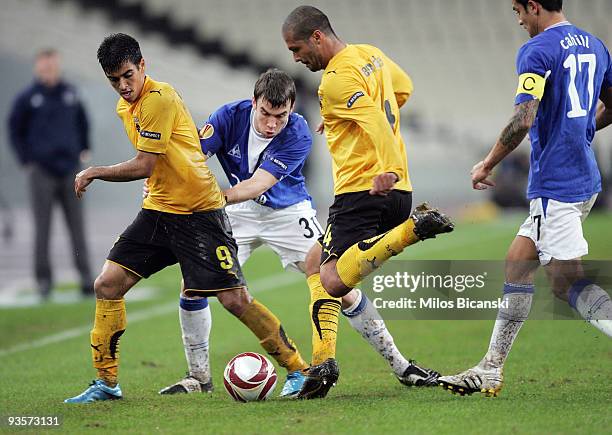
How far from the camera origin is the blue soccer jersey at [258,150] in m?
6.40

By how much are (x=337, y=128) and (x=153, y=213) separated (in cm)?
116

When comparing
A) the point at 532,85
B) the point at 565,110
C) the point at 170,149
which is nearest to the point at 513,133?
the point at 532,85

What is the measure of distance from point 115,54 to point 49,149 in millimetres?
6840

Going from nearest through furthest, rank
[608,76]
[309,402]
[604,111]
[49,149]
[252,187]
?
[309,402] → [608,76] → [604,111] → [252,187] → [49,149]

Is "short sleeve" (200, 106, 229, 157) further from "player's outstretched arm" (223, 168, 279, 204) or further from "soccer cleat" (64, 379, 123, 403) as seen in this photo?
"soccer cleat" (64, 379, 123, 403)

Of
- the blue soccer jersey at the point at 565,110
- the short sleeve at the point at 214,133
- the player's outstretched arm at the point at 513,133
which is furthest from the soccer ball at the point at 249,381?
the blue soccer jersey at the point at 565,110

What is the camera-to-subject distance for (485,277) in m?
7.62

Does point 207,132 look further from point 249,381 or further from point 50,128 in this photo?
point 50,128

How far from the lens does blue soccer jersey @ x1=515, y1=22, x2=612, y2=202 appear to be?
217 inches

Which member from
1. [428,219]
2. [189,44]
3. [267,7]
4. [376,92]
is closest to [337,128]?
[376,92]

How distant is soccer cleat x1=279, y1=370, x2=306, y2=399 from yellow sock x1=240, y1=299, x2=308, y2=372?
0.04m

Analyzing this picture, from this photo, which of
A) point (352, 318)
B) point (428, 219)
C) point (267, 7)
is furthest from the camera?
point (267, 7)

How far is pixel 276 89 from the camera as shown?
240 inches

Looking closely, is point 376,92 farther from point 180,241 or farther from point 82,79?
point 82,79
